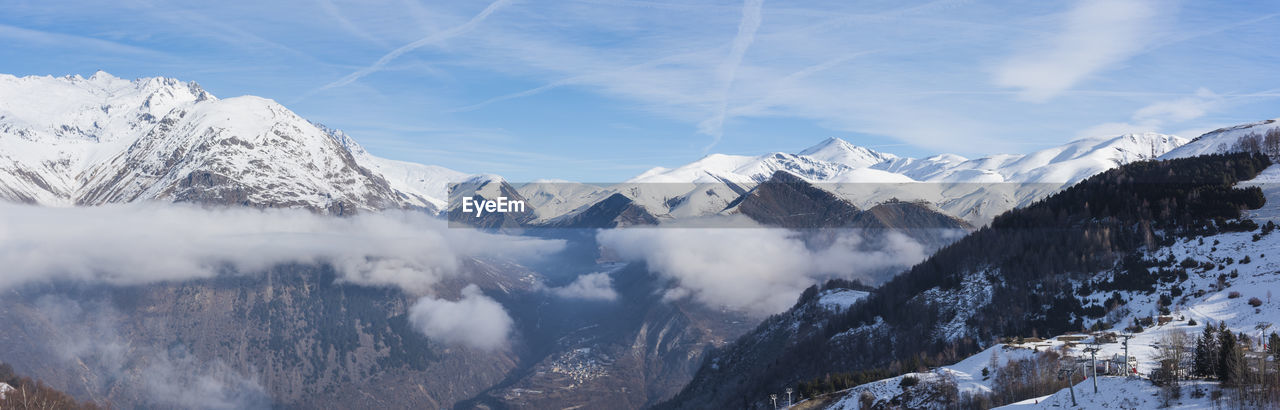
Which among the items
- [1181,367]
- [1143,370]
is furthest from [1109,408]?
[1143,370]

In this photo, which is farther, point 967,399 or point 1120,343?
point 1120,343

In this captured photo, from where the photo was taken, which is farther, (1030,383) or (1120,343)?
(1120,343)

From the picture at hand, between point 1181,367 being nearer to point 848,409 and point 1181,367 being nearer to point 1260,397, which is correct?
point 1260,397

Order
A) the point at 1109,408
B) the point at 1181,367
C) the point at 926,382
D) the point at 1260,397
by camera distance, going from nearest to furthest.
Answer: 1. the point at 1260,397
2. the point at 1109,408
3. the point at 1181,367
4. the point at 926,382

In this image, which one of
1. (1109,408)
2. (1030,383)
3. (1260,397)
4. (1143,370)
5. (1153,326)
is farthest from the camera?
(1153,326)

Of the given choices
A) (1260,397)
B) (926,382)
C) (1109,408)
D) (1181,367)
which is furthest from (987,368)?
(1260,397)

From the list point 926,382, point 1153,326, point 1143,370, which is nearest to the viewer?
point 1143,370

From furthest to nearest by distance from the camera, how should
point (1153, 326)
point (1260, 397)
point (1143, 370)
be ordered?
point (1153, 326), point (1143, 370), point (1260, 397)

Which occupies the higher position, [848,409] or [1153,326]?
[1153,326]

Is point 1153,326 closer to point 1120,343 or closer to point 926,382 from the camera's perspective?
point 1120,343
